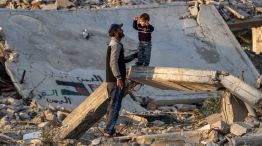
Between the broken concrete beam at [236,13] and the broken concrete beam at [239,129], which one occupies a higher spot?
the broken concrete beam at [239,129]

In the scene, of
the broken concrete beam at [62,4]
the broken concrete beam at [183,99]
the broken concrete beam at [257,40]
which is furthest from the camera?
the broken concrete beam at [257,40]

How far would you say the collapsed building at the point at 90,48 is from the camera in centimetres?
1516

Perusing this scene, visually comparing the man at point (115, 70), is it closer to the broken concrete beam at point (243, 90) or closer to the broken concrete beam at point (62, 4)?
the broken concrete beam at point (243, 90)

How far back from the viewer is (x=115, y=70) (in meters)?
8.60

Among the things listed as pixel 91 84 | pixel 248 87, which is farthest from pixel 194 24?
pixel 248 87

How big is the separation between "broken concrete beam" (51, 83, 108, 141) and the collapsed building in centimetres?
452

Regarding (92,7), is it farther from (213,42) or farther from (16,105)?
(16,105)

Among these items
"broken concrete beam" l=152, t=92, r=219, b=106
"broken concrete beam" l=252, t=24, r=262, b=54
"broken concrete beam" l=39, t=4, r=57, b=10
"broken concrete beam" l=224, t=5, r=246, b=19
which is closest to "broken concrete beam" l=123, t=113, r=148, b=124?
"broken concrete beam" l=152, t=92, r=219, b=106

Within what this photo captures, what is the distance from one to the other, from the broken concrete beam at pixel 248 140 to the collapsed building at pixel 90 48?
600 centimetres

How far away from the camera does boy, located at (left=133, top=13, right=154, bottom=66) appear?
941cm

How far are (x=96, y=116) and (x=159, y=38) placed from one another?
9.21 meters

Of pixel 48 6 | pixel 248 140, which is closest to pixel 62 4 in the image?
pixel 48 6

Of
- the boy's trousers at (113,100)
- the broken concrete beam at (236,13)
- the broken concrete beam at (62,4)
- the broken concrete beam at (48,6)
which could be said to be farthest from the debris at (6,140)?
the broken concrete beam at (236,13)

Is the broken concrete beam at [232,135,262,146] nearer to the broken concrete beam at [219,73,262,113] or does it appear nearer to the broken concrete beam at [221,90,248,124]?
the broken concrete beam at [219,73,262,113]
